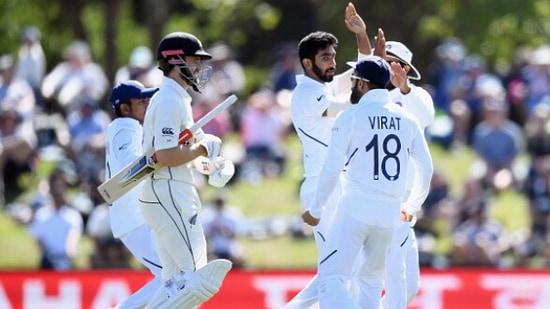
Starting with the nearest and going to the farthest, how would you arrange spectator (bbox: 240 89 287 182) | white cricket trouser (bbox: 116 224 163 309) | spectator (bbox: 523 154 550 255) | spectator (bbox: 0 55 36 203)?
1. white cricket trouser (bbox: 116 224 163 309)
2. spectator (bbox: 523 154 550 255)
3. spectator (bbox: 0 55 36 203)
4. spectator (bbox: 240 89 287 182)

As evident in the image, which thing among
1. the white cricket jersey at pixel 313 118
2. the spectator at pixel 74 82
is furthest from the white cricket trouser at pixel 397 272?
Result: the spectator at pixel 74 82

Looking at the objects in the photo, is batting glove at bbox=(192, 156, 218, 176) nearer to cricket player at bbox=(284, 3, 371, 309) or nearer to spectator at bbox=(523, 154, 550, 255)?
cricket player at bbox=(284, 3, 371, 309)

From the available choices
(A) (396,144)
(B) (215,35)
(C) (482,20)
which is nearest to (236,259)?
(C) (482,20)

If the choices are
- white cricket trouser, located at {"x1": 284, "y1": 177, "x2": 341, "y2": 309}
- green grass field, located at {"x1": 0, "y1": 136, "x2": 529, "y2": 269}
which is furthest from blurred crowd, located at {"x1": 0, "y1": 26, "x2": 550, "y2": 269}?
white cricket trouser, located at {"x1": 284, "y1": 177, "x2": 341, "y2": 309}

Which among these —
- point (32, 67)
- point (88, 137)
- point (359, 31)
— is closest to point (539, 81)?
point (88, 137)

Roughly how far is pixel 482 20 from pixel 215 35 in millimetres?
8355

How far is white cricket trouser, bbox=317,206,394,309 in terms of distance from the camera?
10.5m

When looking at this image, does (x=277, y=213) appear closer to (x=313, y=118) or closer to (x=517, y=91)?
(x=517, y=91)

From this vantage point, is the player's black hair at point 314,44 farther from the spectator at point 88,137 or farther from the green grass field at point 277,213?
the spectator at point 88,137

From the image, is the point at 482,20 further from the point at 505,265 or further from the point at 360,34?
the point at 360,34

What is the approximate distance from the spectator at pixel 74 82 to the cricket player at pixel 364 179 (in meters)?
10.6

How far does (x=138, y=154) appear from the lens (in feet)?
37.0

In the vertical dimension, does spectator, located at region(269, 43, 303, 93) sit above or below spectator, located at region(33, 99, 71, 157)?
above

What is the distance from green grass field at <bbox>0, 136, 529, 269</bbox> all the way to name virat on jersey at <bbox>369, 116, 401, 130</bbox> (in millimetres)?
7782
